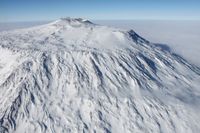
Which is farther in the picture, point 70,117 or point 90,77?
point 90,77

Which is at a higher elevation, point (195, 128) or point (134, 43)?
point (134, 43)

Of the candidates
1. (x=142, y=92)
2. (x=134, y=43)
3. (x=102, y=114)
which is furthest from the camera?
(x=134, y=43)

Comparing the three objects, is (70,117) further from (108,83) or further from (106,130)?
(108,83)

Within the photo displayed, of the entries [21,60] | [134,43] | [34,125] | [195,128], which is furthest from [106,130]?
[134,43]

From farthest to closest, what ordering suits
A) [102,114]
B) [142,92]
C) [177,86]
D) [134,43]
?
1. [134,43]
2. [177,86]
3. [142,92]
4. [102,114]

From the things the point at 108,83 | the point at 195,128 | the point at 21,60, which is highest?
the point at 21,60

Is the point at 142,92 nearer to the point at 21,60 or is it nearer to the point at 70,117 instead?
the point at 70,117
